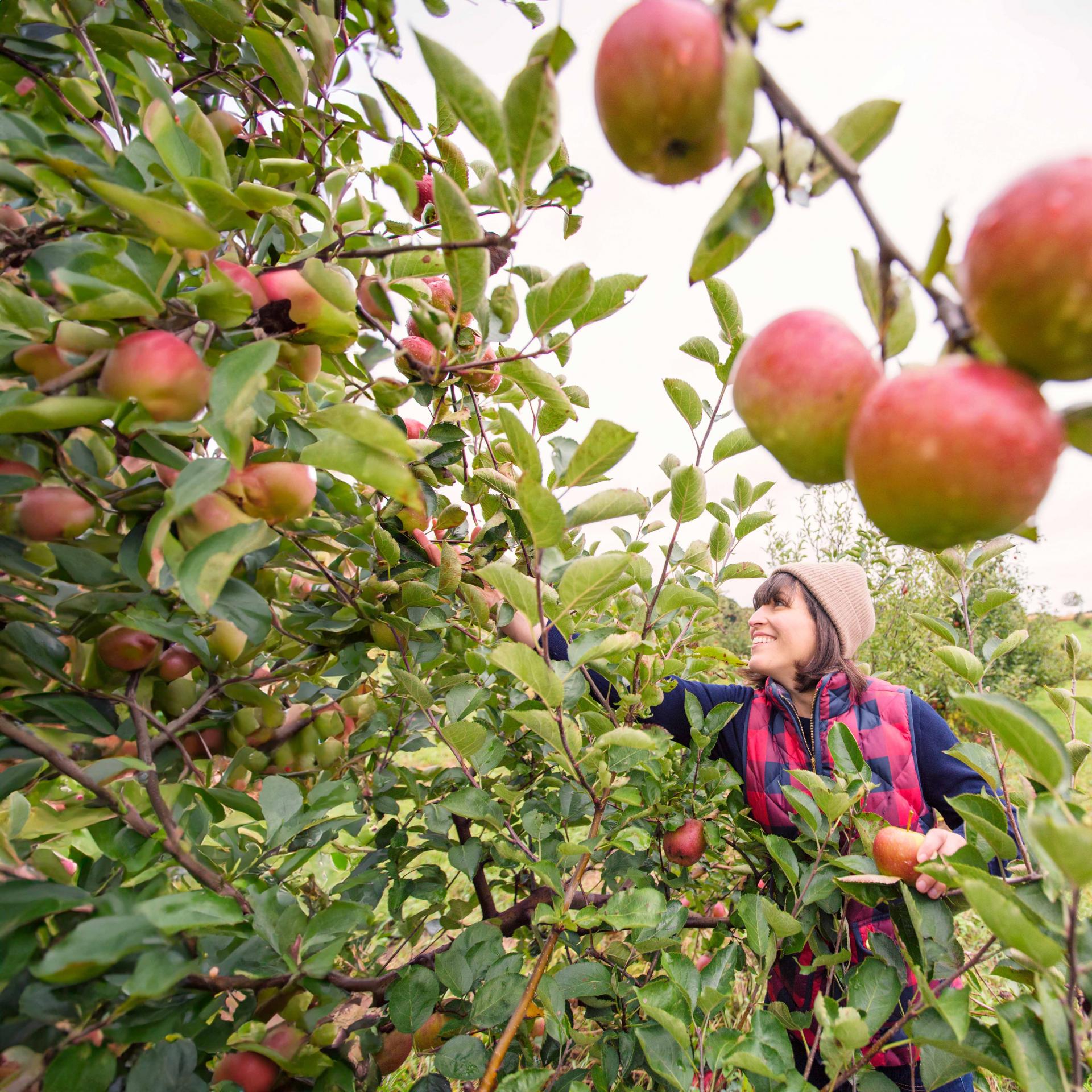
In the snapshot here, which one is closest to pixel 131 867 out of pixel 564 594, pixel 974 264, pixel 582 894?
pixel 564 594

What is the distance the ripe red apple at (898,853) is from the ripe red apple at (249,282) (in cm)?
127

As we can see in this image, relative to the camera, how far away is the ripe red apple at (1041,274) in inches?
14.0

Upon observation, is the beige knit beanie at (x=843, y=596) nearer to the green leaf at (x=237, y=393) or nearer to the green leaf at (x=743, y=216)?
the green leaf at (x=743, y=216)

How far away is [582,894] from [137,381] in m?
1.23

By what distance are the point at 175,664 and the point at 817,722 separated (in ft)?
5.78

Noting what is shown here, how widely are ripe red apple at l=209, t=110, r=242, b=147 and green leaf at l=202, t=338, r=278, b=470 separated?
0.83 meters

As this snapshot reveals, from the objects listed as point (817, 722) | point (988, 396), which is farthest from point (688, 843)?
point (988, 396)

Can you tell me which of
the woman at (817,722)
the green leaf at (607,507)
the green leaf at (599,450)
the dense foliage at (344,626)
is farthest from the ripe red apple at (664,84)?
the woman at (817,722)

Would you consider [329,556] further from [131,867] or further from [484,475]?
[131,867]

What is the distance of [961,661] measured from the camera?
3.51 ft

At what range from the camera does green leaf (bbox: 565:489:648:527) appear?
0.78 metres

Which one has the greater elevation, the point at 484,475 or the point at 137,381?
the point at 137,381

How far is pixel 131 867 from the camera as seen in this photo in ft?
2.49

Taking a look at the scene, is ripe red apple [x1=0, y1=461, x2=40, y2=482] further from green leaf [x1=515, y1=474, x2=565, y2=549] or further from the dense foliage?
green leaf [x1=515, y1=474, x2=565, y2=549]
